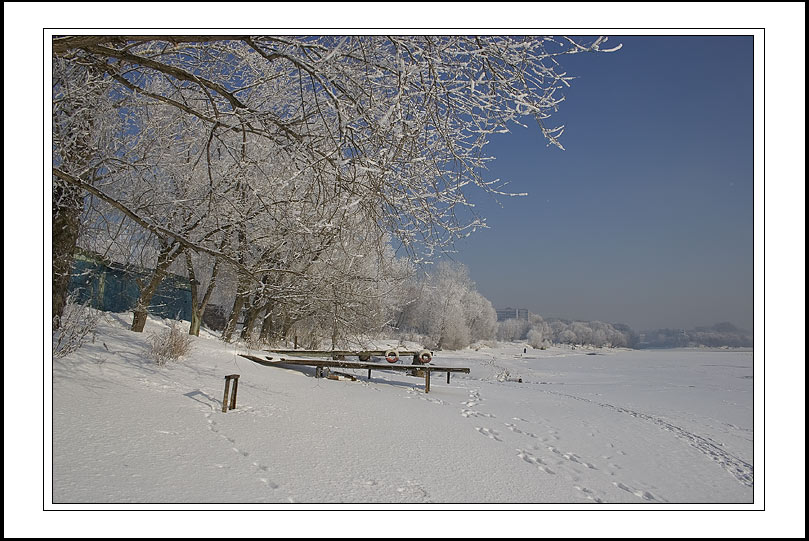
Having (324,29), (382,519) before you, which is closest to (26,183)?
(324,29)

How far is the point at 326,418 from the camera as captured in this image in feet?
17.5

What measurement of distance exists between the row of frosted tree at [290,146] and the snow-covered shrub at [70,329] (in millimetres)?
160

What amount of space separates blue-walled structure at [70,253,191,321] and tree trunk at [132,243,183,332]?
176 millimetres

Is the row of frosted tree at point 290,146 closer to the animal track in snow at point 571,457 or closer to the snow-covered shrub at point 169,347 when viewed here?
the snow-covered shrub at point 169,347

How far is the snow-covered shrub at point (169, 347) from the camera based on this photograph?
21.7 ft

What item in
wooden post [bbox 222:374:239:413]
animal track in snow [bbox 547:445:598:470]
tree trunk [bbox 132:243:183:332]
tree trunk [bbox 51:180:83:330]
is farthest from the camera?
tree trunk [bbox 132:243:183:332]

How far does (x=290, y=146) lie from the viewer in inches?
141

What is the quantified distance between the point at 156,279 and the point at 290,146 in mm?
5855

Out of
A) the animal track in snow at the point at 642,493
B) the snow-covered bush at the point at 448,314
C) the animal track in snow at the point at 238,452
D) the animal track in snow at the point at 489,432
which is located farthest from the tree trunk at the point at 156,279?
the snow-covered bush at the point at 448,314

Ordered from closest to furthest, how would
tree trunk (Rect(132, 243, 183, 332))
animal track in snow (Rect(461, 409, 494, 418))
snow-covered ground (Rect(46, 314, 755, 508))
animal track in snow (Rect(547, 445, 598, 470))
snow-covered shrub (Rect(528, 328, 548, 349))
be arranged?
snow-covered ground (Rect(46, 314, 755, 508)) < animal track in snow (Rect(547, 445, 598, 470)) < tree trunk (Rect(132, 243, 183, 332)) < animal track in snow (Rect(461, 409, 494, 418)) < snow-covered shrub (Rect(528, 328, 548, 349))

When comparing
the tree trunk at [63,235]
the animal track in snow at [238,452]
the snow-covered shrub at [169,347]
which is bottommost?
the animal track in snow at [238,452]

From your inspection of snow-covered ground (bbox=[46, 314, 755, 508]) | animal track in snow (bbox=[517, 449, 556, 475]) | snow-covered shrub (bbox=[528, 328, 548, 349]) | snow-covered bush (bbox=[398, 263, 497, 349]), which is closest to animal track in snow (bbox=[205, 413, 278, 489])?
snow-covered ground (bbox=[46, 314, 755, 508])

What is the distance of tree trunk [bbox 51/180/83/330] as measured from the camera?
208 inches

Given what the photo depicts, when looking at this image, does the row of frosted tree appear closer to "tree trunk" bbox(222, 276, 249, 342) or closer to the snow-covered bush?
"tree trunk" bbox(222, 276, 249, 342)
